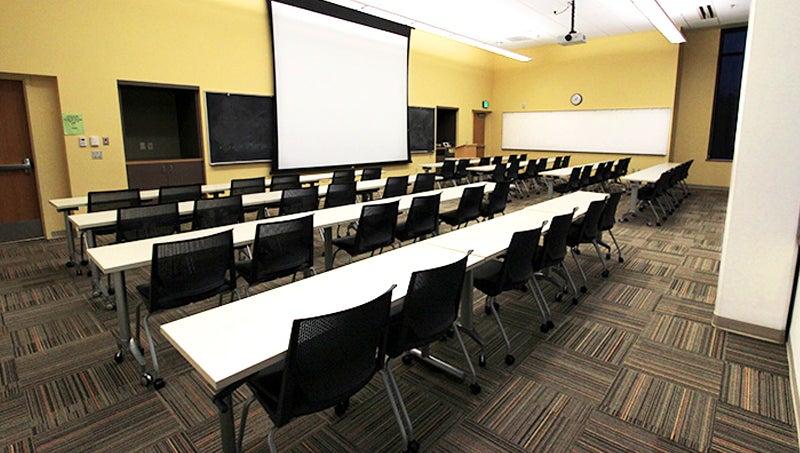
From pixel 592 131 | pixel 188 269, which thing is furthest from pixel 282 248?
pixel 592 131

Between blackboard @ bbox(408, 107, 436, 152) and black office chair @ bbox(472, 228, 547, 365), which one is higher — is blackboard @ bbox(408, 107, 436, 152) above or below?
above

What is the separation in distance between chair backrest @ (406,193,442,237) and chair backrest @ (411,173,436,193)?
1.33m

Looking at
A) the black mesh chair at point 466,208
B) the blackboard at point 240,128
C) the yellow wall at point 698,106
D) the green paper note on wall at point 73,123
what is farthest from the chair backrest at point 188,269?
the yellow wall at point 698,106

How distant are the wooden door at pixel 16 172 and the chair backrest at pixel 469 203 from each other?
5864 mm

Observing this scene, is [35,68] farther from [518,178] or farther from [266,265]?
[518,178]

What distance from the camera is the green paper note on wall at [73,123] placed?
6.08 m

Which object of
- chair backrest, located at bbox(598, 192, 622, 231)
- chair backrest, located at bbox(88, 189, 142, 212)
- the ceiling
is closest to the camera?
chair backrest, located at bbox(88, 189, 142, 212)

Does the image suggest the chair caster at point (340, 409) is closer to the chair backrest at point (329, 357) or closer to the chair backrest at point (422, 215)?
the chair backrest at point (329, 357)

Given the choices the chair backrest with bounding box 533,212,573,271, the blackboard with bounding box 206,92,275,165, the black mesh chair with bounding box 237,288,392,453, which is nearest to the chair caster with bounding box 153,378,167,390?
the black mesh chair with bounding box 237,288,392,453

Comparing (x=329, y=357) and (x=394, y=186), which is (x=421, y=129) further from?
(x=329, y=357)

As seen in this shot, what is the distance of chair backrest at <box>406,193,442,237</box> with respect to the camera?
173 inches

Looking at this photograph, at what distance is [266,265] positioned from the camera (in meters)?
3.22

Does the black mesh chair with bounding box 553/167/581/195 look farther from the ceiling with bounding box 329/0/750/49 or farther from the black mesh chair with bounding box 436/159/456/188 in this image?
the ceiling with bounding box 329/0/750/49

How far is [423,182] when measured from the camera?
19.8 feet
